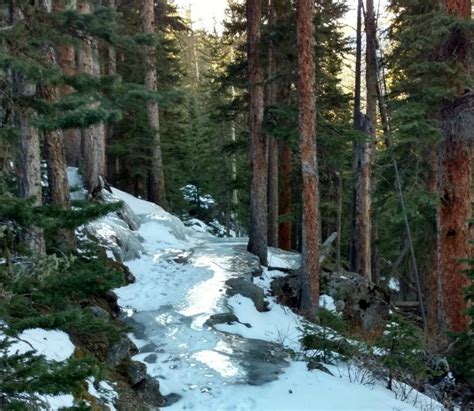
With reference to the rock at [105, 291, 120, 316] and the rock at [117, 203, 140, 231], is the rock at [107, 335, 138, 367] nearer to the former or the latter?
the rock at [105, 291, 120, 316]

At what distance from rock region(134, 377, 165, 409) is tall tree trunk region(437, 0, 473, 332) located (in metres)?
5.56

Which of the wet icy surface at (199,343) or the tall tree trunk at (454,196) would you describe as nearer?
the wet icy surface at (199,343)

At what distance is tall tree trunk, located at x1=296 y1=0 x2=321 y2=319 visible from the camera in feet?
33.7

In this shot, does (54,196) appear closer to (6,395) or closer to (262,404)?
(262,404)

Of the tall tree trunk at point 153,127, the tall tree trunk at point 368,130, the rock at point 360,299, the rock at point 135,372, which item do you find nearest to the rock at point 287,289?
the rock at point 360,299

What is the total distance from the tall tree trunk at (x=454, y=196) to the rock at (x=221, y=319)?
3996mm

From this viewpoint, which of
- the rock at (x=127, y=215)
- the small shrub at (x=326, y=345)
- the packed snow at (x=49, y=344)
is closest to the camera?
the packed snow at (x=49, y=344)

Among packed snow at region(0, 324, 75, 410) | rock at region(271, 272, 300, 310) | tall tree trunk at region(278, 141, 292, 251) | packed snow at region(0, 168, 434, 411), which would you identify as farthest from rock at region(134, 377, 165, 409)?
tall tree trunk at region(278, 141, 292, 251)

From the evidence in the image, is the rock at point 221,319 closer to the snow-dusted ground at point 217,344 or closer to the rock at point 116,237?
the snow-dusted ground at point 217,344

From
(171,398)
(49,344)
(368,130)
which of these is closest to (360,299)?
(368,130)

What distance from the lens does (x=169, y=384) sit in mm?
6648

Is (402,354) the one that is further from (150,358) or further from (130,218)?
(130,218)

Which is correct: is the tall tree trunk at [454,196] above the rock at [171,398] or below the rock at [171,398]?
above

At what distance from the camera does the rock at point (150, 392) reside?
6109 mm
